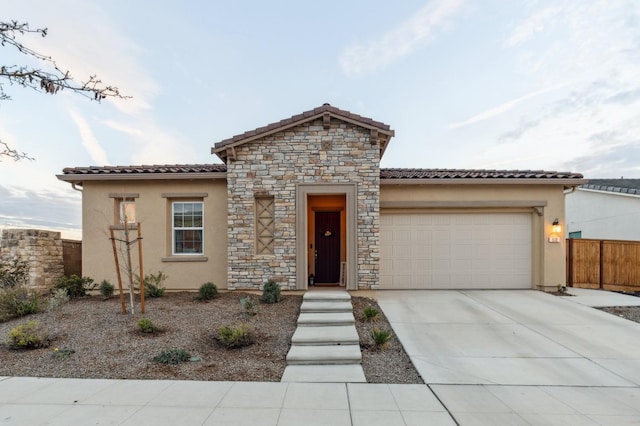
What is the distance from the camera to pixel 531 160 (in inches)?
704

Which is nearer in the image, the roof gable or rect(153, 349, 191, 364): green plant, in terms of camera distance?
rect(153, 349, 191, 364): green plant

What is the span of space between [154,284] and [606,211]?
18967 mm

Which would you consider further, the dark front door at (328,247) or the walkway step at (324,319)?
the dark front door at (328,247)

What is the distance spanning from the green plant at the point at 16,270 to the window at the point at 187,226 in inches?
159

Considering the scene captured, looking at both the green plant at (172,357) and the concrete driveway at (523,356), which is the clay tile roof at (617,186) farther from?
the green plant at (172,357)

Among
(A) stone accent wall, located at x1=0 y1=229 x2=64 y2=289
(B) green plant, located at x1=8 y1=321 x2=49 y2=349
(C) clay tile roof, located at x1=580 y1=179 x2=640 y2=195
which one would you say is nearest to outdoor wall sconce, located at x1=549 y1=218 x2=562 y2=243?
(C) clay tile roof, located at x1=580 y1=179 x2=640 y2=195

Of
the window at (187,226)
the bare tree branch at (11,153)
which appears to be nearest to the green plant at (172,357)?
the bare tree branch at (11,153)

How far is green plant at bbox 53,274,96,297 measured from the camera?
847cm

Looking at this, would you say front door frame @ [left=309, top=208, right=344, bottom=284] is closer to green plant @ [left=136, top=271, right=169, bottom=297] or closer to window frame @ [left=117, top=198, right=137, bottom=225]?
green plant @ [left=136, top=271, right=169, bottom=297]

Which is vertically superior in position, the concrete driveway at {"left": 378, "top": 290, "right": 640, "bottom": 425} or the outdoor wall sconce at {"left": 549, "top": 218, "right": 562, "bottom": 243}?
the outdoor wall sconce at {"left": 549, "top": 218, "right": 562, "bottom": 243}

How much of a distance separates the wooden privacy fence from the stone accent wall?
641 inches

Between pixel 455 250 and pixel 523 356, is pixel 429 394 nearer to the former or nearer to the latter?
pixel 523 356

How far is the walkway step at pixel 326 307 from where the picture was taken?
6.86 m

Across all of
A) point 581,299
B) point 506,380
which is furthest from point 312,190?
point 581,299
